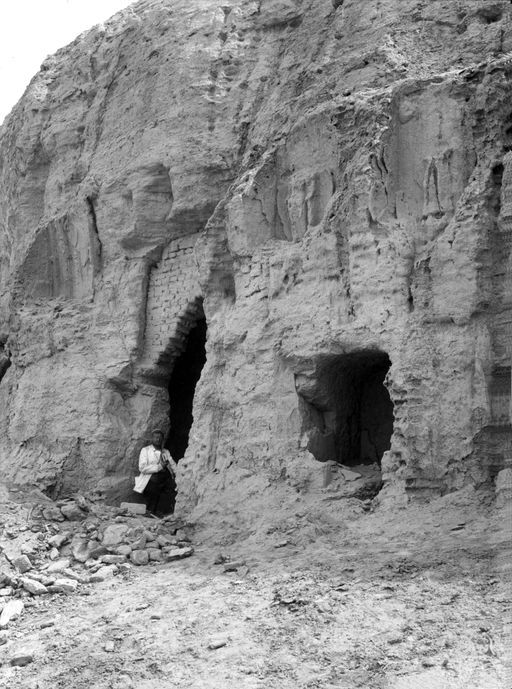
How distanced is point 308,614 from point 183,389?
5939mm

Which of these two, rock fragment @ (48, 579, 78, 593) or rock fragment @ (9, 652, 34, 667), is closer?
rock fragment @ (9, 652, 34, 667)

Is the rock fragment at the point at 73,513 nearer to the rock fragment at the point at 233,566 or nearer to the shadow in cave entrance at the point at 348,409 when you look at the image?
the rock fragment at the point at 233,566

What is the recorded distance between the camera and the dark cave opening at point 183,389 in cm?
1279

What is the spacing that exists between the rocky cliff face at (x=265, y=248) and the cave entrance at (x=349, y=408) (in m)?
0.02

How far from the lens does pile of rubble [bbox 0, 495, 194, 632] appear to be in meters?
9.15

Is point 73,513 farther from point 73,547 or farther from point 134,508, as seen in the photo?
point 73,547

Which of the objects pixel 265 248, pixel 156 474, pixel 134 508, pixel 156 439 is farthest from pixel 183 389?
pixel 265 248

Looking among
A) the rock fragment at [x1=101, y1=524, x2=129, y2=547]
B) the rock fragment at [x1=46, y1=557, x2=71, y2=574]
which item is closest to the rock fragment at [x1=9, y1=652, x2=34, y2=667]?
the rock fragment at [x1=46, y1=557, x2=71, y2=574]

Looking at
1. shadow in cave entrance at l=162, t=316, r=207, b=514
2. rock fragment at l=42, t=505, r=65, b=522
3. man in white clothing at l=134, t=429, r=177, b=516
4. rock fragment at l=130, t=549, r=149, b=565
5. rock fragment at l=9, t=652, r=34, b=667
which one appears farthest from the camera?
shadow in cave entrance at l=162, t=316, r=207, b=514

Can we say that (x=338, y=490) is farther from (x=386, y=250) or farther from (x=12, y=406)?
(x=12, y=406)

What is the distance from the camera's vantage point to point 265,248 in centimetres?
1030

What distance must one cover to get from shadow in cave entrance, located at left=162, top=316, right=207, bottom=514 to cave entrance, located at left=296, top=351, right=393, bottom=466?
2.79m

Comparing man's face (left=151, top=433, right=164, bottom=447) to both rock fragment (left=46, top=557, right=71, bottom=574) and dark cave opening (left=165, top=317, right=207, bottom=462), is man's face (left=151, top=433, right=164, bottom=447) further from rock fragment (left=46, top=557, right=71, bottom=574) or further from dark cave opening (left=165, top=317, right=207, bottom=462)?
rock fragment (left=46, top=557, right=71, bottom=574)

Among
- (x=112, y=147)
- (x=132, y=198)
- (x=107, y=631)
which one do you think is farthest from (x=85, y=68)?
(x=107, y=631)
